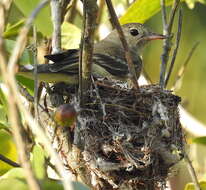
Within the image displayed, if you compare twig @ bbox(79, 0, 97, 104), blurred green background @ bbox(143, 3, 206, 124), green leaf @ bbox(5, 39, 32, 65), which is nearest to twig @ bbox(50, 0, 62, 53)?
green leaf @ bbox(5, 39, 32, 65)

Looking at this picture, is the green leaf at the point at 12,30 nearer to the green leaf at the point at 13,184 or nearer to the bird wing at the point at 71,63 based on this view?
the bird wing at the point at 71,63

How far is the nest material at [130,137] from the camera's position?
3746 mm

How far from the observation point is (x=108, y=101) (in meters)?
3.91

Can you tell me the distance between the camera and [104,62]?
14.8 feet

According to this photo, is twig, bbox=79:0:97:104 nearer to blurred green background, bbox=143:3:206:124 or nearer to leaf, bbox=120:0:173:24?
leaf, bbox=120:0:173:24

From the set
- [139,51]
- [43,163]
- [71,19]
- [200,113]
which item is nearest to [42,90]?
[71,19]

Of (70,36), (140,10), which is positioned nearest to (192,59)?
(70,36)

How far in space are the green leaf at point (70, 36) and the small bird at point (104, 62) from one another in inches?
7.3

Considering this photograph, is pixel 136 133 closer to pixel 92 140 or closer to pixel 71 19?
pixel 92 140

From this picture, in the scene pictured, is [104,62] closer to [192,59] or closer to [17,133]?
[17,133]

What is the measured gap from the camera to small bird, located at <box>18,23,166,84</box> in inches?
153

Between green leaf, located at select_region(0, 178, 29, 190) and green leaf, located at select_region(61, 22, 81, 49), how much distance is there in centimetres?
288

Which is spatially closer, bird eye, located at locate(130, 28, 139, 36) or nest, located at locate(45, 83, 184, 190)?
nest, located at locate(45, 83, 184, 190)

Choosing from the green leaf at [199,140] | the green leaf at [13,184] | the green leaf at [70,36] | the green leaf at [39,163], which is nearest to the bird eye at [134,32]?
the green leaf at [70,36]
